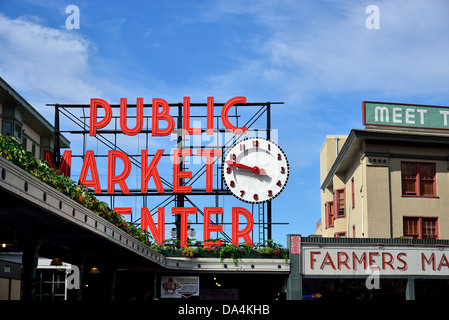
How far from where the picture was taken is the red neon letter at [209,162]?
47.7 metres

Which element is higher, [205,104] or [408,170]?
[205,104]

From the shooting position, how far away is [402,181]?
42.1 metres

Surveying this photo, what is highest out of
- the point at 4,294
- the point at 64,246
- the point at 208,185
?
the point at 208,185

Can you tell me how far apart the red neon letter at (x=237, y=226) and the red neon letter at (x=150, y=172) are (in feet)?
18.9

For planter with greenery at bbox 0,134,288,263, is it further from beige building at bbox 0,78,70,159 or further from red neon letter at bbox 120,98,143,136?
beige building at bbox 0,78,70,159

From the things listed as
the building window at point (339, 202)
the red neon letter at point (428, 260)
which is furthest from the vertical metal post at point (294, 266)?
the building window at point (339, 202)

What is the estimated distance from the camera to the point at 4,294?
1480 inches

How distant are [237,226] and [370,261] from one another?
9.81m

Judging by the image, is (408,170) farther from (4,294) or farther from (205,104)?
(4,294)

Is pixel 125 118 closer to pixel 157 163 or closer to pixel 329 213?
pixel 157 163

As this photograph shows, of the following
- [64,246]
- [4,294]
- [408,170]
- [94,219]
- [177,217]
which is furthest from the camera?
[177,217]
